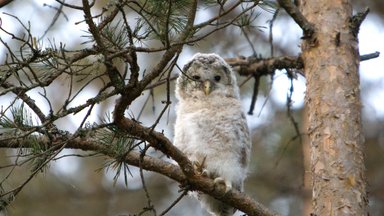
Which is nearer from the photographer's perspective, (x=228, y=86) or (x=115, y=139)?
(x=115, y=139)

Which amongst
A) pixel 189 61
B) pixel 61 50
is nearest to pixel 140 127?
pixel 61 50

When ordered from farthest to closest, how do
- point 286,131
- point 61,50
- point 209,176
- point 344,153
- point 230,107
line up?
point 286,131
point 230,107
point 209,176
point 344,153
point 61,50

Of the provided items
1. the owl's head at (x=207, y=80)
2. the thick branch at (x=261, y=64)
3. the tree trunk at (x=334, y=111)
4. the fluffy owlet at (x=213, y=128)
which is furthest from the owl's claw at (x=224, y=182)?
the thick branch at (x=261, y=64)

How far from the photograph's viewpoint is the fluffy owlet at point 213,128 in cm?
454

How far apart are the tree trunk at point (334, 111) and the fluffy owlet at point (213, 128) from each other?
20.1 inches

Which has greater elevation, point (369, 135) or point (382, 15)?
point (382, 15)

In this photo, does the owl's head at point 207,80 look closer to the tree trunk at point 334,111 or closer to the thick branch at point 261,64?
the thick branch at point 261,64

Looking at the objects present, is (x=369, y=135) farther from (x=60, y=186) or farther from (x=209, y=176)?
(x=209, y=176)

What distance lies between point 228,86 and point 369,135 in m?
3.19

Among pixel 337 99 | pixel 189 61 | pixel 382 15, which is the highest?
pixel 382 15

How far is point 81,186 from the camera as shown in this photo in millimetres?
8359

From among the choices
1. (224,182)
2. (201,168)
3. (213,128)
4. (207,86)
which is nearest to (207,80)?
(207,86)

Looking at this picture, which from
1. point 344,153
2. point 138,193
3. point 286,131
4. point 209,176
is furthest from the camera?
point 138,193

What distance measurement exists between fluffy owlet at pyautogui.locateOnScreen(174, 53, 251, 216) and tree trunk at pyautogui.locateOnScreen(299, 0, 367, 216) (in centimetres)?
51
